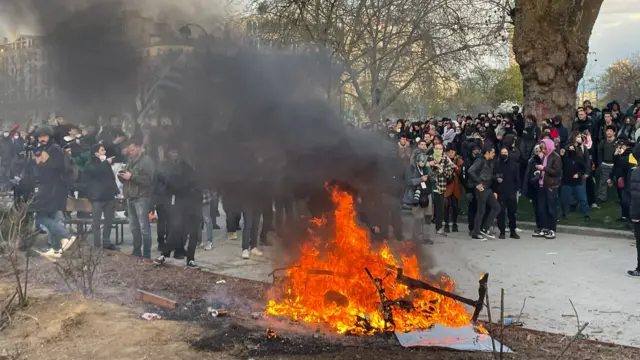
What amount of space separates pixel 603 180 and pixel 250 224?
23.2ft

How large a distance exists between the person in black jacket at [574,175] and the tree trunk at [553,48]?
270 cm

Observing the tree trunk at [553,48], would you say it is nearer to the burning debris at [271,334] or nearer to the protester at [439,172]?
the protester at [439,172]

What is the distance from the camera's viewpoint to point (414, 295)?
18.7 ft

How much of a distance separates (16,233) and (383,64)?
20.2 m

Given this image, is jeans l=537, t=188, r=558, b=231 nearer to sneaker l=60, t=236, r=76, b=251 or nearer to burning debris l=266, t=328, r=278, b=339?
burning debris l=266, t=328, r=278, b=339

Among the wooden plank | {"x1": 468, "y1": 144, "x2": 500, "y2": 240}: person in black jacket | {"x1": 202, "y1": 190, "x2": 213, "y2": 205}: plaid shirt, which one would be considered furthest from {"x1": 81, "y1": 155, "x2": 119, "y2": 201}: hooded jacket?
{"x1": 468, "y1": 144, "x2": 500, "y2": 240}: person in black jacket

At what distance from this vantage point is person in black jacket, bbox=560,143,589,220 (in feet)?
36.8

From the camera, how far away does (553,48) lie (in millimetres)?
13188

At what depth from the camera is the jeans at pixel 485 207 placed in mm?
10391

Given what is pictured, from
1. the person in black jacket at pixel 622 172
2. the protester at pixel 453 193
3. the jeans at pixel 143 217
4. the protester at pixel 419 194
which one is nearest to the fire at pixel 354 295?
the jeans at pixel 143 217

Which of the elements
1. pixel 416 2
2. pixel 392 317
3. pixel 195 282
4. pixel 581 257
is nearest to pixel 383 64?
pixel 416 2

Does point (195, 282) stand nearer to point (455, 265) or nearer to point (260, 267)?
point (260, 267)

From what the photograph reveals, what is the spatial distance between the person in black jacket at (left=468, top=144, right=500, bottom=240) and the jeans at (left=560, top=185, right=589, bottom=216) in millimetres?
1854

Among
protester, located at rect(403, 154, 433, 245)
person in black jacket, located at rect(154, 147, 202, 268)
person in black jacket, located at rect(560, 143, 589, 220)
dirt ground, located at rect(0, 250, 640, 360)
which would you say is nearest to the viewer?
dirt ground, located at rect(0, 250, 640, 360)
